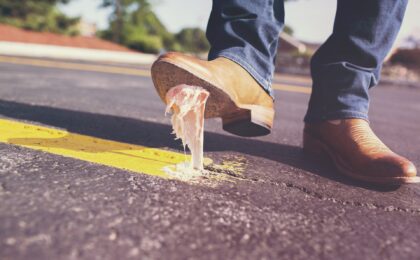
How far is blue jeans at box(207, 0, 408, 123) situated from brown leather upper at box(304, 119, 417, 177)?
0.05 meters

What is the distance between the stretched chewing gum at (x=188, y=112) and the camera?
3.82ft

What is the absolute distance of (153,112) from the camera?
2.55 metres

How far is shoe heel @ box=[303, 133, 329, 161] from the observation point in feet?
5.35

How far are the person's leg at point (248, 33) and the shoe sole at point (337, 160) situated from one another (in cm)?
31

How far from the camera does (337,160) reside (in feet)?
4.86

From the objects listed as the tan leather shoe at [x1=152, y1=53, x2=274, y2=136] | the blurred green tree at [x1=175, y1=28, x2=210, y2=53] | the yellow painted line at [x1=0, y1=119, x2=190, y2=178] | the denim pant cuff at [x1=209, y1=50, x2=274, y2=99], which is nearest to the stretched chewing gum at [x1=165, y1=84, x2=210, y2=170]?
the tan leather shoe at [x1=152, y1=53, x2=274, y2=136]

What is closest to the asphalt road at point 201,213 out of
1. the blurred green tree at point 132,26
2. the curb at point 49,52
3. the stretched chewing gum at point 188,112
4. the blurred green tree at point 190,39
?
the stretched chewing gum at point 188,112

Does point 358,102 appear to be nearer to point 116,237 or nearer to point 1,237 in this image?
point 116,237

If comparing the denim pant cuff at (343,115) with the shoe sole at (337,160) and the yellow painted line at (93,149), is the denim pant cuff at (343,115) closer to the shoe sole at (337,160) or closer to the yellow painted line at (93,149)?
the shoe sole at (337,160)

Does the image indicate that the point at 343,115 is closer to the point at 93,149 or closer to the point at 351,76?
the point at 351,76

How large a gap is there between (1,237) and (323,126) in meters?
1.25

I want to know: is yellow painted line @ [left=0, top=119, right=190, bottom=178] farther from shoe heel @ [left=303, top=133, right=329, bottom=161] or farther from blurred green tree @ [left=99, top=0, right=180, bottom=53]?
blurred green tree @ [left=99, top=0, right=180, bottom=53]

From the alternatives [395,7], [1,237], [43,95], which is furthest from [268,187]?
[43,95]

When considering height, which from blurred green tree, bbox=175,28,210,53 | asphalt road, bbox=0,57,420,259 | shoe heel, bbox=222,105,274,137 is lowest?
blurred green tree, bbox=175,28,210,53
